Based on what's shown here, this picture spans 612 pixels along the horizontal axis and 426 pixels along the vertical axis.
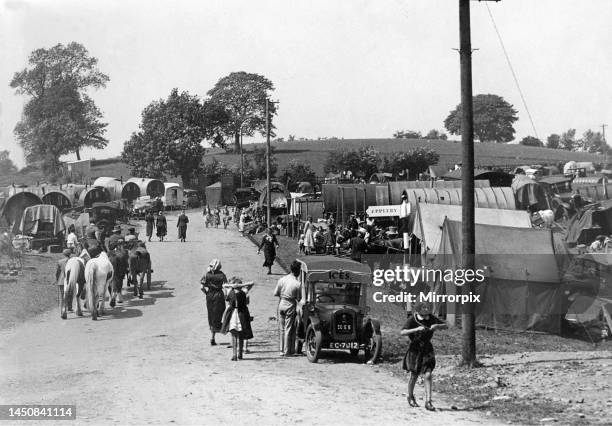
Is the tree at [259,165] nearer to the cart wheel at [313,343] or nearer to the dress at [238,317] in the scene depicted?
the dress at [238,317]

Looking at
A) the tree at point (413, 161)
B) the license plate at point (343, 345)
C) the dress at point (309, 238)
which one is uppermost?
the tree at point (413, 161)

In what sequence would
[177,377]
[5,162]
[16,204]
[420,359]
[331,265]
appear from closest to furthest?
[420,359] → [177,377] → [331,265] → [5,162] → [16,204]

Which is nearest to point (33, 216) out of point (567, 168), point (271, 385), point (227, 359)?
point (227, 359)

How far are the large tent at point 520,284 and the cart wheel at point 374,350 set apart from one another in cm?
453

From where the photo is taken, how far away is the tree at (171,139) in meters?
78.3

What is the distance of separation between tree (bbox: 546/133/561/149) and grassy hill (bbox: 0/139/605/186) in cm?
2465

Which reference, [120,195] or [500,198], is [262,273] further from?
[120,195]

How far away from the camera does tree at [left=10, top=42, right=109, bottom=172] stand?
44531mm

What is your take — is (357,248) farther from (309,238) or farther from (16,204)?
(16,204)

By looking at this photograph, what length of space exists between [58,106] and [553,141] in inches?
3958

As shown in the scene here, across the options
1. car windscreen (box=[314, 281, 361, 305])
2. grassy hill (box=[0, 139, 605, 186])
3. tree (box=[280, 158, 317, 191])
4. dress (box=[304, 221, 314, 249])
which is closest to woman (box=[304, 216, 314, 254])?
dress (box=[304, 221, 314, 249])

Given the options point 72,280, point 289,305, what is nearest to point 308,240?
point 72,280

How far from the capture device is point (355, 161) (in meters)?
74.8

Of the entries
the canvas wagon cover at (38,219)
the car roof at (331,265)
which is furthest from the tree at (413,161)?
the car roof at (331,265)
